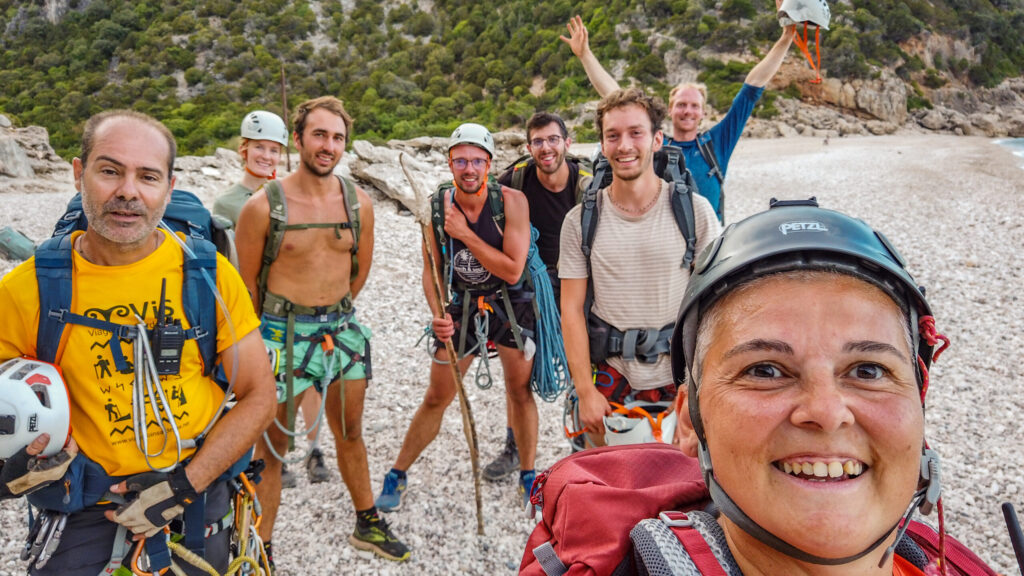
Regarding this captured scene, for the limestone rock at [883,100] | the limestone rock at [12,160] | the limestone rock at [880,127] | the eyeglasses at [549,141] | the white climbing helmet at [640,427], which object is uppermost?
the limestone rock at [883,100]

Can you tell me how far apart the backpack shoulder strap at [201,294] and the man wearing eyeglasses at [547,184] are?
2.43 m

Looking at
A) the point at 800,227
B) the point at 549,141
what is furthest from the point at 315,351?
the point at 800,227

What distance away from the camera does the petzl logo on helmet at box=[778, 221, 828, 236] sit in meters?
1.13

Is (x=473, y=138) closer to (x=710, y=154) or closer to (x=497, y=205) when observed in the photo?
(x=497, y=205)

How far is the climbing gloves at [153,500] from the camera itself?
2008 mm

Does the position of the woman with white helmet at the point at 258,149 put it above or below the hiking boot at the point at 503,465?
above

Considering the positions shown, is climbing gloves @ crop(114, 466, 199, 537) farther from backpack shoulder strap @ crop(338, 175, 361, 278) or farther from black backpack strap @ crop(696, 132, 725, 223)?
black backpack strap @ crop(696, 132, 725, 223)

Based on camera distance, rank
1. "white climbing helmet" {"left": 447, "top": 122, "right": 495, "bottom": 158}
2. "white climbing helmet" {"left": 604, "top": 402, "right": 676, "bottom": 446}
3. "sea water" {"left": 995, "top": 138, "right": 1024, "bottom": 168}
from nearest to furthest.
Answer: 1. "white climbing helmet" {"left": 604, "top": 402, "right": 676, "bottom": 446}
2. "white climbing helmet" {"left": 447, "top": 122, "right": 495, "bottom": 158}
3. "sea water" {"left": 995, "top": 138, "right": 1024, "bottom": 168}

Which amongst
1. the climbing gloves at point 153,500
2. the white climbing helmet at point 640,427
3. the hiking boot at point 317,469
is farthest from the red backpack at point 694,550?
the hiking boot at point 317,469

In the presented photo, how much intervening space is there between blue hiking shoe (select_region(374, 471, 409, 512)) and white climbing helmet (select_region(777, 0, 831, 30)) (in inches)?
166

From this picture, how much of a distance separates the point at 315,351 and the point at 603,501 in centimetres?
250

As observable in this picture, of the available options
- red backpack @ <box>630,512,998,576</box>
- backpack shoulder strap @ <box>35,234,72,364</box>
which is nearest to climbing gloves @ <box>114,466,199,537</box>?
backpack shoulder strap @ <box>35,234,72,364</box>

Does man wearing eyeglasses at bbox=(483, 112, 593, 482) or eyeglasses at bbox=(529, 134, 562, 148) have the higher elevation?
eyeglasses at bbox=(529, 134, 562, 148)

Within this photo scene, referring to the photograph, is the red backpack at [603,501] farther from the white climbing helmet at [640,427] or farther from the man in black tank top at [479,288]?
the man in black tank top at [479,288]
